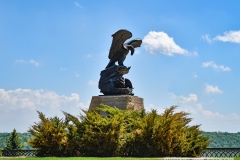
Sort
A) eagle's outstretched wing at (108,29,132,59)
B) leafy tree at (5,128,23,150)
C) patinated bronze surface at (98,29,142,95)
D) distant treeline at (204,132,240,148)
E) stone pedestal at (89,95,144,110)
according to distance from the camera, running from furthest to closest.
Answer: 1. distant treeline at (204,132,240,148)
2. leafy tree at (5,128,23,150)
3. eagle's outstretched wing at (108,29,132,59)
4. patinated bronze surface at (98,29,142,95)
5. stone pedestal at (89,95,144,110)

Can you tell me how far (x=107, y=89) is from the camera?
22031 mm

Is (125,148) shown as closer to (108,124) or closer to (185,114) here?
(108,124)

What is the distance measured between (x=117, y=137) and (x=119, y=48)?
7491mm

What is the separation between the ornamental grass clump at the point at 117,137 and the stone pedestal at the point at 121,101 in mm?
4048

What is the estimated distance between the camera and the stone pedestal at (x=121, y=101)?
21.0 meters

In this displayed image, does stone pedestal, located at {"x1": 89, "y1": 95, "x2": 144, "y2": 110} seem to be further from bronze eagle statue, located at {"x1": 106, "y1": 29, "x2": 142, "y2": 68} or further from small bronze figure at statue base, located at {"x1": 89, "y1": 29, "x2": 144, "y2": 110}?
bronze eagle statue, located at {"x1": 106, "y1": 29, "x2": 142, "y2": 68}

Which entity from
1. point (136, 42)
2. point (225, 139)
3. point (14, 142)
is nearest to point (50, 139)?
point (136, 42)

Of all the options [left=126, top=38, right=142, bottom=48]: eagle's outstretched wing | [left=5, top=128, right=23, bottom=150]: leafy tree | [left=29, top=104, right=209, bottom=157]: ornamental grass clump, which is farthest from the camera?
[left=5, top=128, right=23, bottom=150]: leafy tree

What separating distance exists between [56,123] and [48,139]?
0.73 meters

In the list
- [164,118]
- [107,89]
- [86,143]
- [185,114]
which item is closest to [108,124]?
[86,143]

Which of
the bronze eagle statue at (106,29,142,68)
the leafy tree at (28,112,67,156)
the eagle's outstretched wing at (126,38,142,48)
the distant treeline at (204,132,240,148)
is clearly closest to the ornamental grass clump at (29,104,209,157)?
the leafy tree at (28,112,67,156)

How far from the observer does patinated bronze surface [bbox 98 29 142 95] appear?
21.9 metres

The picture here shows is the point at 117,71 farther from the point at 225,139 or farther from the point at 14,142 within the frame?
the point at 225,139

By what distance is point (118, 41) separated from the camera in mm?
22250
